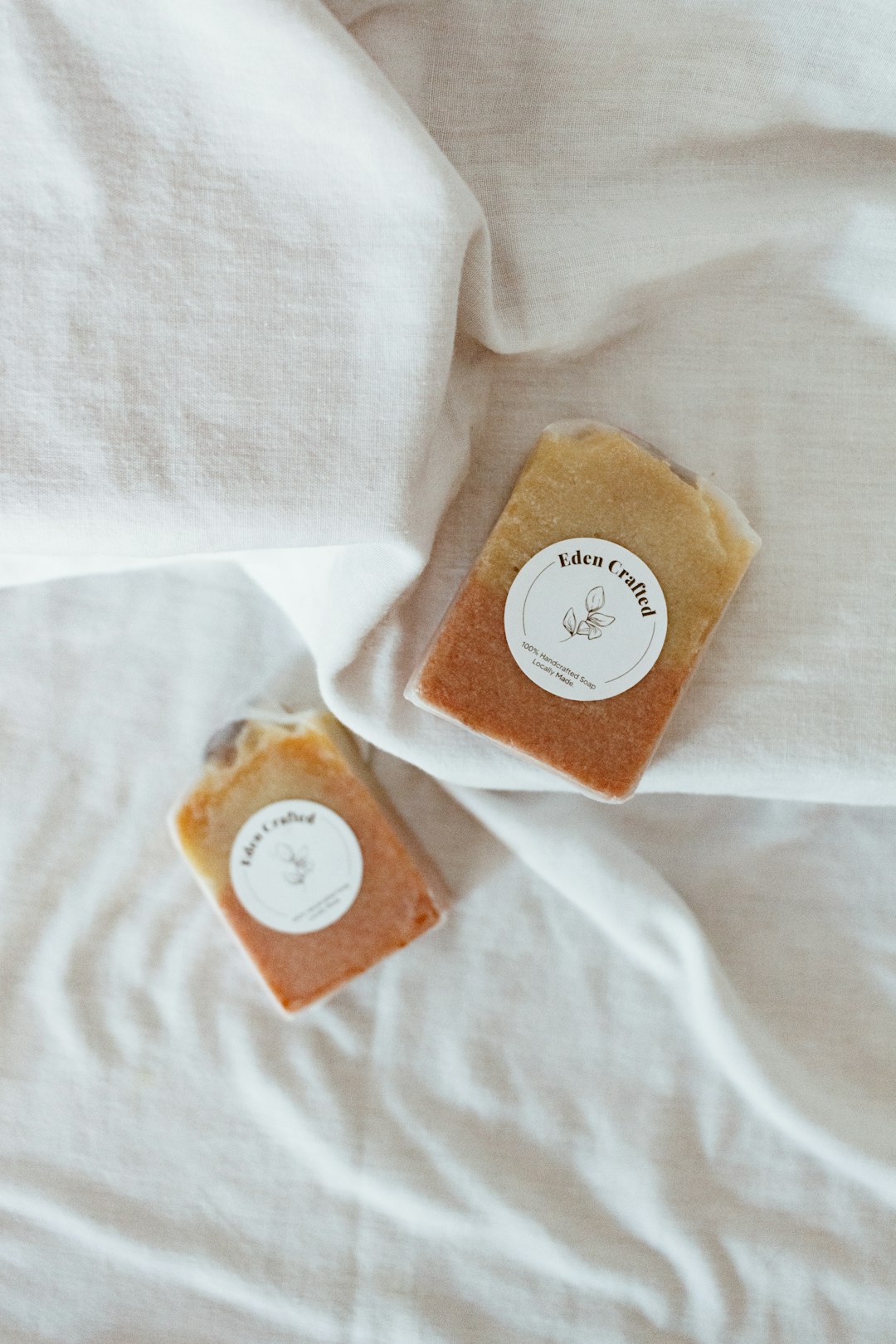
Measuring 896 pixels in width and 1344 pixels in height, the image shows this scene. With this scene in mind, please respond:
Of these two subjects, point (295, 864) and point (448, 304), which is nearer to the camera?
point (448, 304)

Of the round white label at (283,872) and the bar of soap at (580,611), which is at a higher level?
the bar of soap at (580,611)

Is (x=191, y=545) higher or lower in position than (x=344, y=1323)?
higher

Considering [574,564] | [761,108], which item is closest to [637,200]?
[761,108]

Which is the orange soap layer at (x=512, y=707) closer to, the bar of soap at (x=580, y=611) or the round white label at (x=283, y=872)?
the bar of soap at (x=580, y=611)

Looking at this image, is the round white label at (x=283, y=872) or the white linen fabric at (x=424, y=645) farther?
the round white label at (x=283, y=872)

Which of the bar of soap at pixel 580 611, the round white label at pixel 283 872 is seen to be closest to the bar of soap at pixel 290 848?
the round white label at pixel 283 872

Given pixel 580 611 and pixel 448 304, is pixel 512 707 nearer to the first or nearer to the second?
pixel 580 611

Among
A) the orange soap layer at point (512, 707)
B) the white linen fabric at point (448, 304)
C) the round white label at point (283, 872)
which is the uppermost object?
the white linen fabric at point (448, 304)

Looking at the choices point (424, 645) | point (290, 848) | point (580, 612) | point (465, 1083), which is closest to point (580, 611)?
point (580, 612)

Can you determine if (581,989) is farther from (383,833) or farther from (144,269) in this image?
(144,269)
